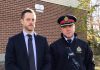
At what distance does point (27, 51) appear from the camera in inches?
187

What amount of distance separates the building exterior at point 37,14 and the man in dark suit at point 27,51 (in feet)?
27.8

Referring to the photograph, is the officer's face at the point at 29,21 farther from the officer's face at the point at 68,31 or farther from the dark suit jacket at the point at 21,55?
the officer's face at the point at 68,31

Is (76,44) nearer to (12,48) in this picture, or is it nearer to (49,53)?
(49,53)

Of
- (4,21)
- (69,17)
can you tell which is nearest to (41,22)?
(4,21)

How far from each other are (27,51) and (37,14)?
11301 mm

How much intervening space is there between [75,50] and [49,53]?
16.3 inches

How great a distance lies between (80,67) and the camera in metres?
4.98

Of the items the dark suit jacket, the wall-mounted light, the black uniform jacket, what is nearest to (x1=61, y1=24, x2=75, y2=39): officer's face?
the black uniform jacket

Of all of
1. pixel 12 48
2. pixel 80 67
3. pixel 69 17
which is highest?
pixel 69 17

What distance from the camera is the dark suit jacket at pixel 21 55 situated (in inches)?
184

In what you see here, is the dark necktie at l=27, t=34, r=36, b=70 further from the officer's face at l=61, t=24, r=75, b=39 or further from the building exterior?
the building exterior

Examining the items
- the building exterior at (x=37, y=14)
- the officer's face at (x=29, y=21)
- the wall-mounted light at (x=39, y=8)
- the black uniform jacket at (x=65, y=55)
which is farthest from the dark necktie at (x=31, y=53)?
the wall-mounted light at (x=39, y=8)

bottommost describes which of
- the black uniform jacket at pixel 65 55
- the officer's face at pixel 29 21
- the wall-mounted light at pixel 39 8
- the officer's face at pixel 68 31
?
the black uniform jacket at pixel 65 55

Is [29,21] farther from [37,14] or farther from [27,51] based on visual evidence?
[37,14]
